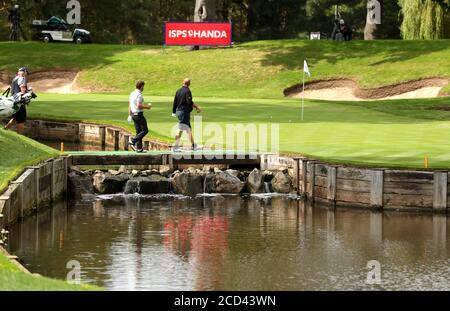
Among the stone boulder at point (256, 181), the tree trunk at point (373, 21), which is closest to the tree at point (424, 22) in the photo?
the tree trunk at point (373, 21)

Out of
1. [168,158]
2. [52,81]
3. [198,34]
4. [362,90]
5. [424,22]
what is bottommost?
[168,158]

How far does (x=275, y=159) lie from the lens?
1335 inches

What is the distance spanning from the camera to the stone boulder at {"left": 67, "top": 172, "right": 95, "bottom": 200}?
108 ft

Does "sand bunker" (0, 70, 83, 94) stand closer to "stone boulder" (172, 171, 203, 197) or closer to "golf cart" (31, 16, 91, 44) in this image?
"golf cart" (31, 16, 91, 44)

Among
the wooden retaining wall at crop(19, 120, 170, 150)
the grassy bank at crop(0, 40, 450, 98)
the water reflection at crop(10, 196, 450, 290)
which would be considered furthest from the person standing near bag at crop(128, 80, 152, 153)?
the grassy bank at crop(0, 40, 450, 98)

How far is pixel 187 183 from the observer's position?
1318 inches

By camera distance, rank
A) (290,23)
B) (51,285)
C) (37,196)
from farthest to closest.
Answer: (290,23)
(37,196)
(51,285)

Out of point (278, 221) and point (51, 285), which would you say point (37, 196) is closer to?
point (278, 221)

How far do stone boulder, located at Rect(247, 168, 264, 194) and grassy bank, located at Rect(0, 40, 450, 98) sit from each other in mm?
28567

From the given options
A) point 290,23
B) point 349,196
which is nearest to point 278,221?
point 349,196

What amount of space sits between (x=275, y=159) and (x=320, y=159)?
2070mm

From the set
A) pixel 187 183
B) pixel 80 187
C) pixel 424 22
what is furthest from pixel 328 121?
pixel 424 22

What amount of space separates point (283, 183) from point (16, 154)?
7.94 metres

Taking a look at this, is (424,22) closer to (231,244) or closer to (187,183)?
(187,183)
